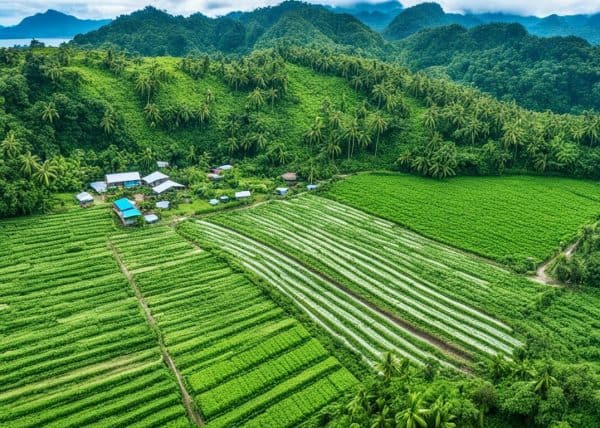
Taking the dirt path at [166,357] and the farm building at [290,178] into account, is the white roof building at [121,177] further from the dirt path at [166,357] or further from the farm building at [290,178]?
the farm building at [290,178]

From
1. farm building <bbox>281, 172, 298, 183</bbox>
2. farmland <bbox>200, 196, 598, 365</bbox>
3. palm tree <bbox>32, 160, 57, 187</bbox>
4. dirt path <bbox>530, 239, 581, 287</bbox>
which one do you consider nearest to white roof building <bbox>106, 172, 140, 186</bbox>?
palm tree <bbox>32, 160, 57, 187</bbox>

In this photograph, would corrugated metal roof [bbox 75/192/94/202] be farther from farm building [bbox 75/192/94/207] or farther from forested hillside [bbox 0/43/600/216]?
forested hillside [bbox 0/43/600/216]

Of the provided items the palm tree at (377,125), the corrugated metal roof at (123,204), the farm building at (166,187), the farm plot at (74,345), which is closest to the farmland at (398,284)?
the corrugated metal roof at (123,204)

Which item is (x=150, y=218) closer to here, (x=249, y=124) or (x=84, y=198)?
(x=84, y=198)

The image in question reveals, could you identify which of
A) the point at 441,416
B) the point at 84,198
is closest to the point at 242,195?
the point at 84,198

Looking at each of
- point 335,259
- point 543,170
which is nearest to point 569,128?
point 543,170

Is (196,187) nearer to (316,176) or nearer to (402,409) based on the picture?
(316,176)
